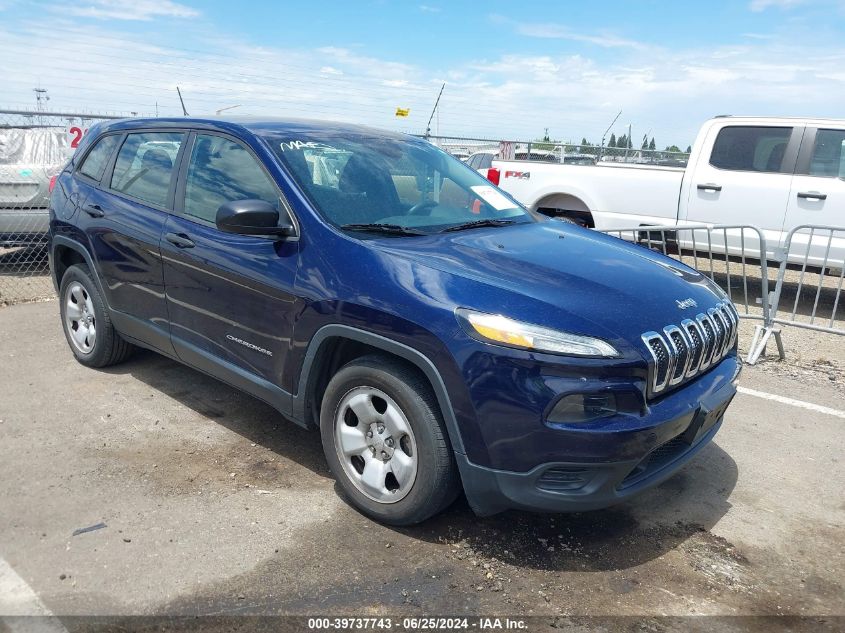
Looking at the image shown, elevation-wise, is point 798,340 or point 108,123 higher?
point 108,123

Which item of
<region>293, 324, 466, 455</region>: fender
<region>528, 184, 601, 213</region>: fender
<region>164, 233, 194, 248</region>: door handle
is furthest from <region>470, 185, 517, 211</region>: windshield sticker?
<region>528, 184, 601, 213</region>: fender

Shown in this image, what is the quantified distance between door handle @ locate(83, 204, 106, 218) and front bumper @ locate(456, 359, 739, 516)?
3.13 m

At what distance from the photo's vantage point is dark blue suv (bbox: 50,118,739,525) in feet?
8.85

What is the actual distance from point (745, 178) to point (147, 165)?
6795mm

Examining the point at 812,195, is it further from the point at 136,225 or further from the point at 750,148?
the point at 136,225

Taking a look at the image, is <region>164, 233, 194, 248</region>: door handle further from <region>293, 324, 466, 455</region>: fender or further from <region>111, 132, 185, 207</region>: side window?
<region>293, 324, 466, 455</region>: fender

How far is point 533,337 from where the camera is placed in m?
2.68

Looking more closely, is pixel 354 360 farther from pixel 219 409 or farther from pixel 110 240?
pixel 110 240

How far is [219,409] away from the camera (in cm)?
452

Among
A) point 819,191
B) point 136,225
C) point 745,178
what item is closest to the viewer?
point 136,225

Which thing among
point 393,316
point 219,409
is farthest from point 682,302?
point 219,409

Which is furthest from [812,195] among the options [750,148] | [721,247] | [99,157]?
[99,157]

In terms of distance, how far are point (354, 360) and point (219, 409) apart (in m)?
1.74

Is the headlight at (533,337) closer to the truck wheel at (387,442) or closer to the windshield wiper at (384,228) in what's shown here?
the truck wheel at (387,442)
